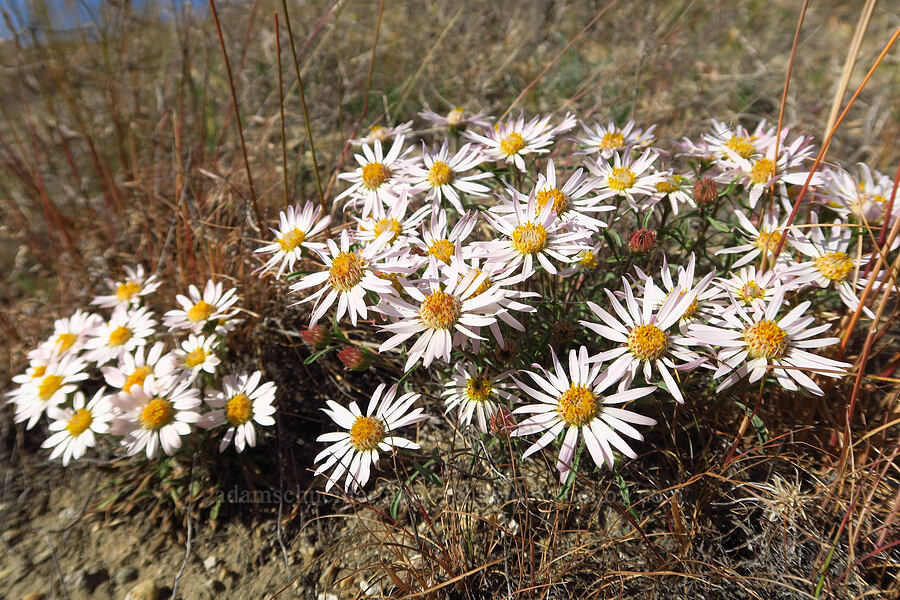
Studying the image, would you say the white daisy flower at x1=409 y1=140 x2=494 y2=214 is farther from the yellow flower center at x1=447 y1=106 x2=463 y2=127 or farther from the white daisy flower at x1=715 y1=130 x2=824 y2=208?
the white daisy flower at x1=715 y1=130 x2=824 y2=208

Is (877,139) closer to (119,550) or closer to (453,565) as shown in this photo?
(453,565)

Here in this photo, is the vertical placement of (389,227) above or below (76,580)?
above

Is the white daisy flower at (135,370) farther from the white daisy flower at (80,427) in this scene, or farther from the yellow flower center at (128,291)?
the yellow flower center at (128,291)

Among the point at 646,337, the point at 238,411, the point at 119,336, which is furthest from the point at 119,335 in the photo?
the point at 646,337

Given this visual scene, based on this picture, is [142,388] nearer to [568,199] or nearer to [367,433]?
[367,433]

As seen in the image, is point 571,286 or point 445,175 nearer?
point 445,175
